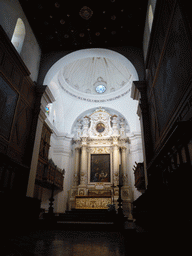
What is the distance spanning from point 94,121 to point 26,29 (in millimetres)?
9341

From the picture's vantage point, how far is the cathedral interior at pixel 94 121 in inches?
105

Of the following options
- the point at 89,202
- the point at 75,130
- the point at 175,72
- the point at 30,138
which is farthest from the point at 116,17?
the point at 89,202

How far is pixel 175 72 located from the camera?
3.99 metres

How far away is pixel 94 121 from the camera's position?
1566cm

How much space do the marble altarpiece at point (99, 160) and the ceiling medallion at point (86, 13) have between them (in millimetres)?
8739

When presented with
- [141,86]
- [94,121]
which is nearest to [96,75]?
[94,121]

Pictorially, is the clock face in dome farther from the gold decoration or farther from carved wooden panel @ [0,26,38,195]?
carved wooden panel @ [0,26,38,195]

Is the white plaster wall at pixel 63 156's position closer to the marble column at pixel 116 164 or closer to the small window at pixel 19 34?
the marble column at pixel 116 164

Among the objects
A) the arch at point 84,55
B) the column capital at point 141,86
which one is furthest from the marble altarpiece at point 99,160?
the column capital at point 141,86

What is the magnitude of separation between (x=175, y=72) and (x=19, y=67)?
520 centimetres

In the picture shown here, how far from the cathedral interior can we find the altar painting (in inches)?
3.0

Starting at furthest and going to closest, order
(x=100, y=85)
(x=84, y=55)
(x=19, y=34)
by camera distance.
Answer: (x=100, y=85)
(x=84, y=55)
(x=19, y=34)

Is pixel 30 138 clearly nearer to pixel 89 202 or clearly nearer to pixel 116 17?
pixel 116 17

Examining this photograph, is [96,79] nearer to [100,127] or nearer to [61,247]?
[100,127]
